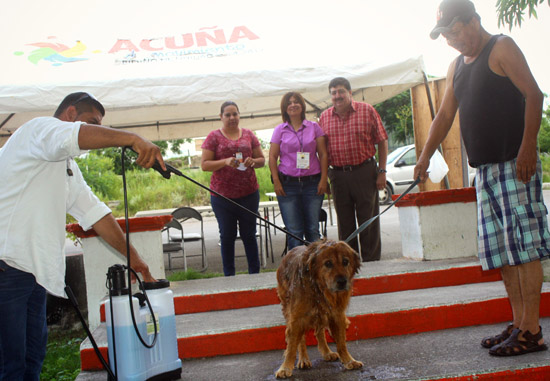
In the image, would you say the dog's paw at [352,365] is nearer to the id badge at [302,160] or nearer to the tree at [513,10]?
the id badge at [302,160]

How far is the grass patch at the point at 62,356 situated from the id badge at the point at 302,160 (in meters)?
2.77

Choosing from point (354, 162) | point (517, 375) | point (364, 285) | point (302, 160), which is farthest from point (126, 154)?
point (517, 375)

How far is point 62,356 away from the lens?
13.9 ft

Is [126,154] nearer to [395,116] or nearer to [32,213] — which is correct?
[395,116]

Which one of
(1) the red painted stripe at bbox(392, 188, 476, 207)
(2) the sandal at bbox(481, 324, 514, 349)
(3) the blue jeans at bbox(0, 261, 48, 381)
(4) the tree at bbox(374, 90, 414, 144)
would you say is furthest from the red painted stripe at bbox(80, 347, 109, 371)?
(4) the tree at bbox(374, 90, 414, 144)

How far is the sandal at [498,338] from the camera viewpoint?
297 centimetres

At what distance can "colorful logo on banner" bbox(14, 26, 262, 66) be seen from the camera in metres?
6.03

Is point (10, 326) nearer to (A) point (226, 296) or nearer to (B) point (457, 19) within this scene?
(A) point (226, 296)

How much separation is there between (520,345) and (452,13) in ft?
6.57

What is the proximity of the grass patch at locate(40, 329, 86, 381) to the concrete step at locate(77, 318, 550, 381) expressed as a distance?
0.67m

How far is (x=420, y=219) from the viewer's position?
479cm

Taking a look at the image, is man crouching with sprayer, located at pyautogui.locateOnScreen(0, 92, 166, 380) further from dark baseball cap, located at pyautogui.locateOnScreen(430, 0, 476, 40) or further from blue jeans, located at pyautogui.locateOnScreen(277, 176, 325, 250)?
blue jeans, located at pyautogui.locateOnScreen(277, 176, 325, 250)

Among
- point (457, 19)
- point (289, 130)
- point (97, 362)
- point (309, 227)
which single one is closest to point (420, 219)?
point (309, 227)

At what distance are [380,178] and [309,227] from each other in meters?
0.99
